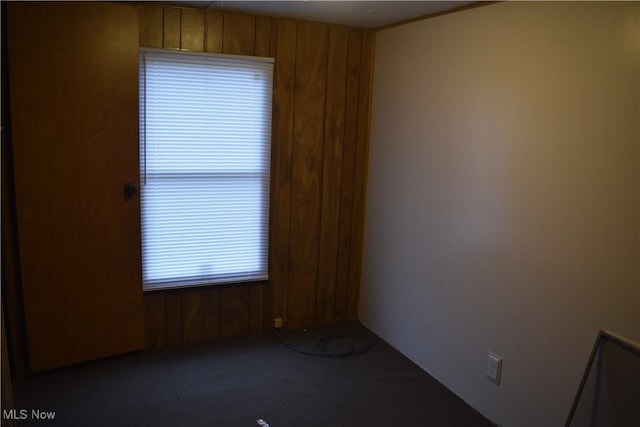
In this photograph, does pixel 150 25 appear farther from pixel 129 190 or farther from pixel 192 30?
pixel 129 190

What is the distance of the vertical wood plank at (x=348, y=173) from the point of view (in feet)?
11.0

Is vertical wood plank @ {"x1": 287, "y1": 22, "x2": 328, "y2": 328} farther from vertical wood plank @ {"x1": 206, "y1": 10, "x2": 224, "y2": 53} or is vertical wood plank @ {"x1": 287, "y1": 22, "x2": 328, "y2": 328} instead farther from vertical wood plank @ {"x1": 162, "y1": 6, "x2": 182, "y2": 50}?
vertical wood plank @ {"x1": 162, "y1": 6, "x2": 182, "y2": 50}

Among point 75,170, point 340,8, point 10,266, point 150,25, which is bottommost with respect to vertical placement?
point 10,266

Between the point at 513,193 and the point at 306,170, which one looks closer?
the point at 513,193

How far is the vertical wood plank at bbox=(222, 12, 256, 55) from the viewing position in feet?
9.73

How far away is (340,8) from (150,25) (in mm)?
1076

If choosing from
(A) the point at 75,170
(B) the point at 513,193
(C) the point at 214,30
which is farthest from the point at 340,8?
(A) the point at 75,170

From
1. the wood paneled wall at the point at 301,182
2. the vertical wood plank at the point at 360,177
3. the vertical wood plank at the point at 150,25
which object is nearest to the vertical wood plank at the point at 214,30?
the wood paneled wall at the point at 301,182

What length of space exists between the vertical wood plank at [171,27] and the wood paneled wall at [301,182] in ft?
0.13

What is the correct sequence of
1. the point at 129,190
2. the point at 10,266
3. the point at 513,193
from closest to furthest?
the point at 513,193 → the point at 10,266 → the point at 129,190

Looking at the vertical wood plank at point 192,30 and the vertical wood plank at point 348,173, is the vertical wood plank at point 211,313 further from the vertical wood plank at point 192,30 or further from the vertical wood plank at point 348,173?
the vertical wood plank at point 192,30

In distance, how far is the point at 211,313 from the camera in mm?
3238

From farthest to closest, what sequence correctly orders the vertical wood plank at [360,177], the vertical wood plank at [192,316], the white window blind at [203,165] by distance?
the vertical wood plank at [360,177], the vertical wood plank at [192,316], the white window blind at [203,165]

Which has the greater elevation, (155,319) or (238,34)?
(238,34)
